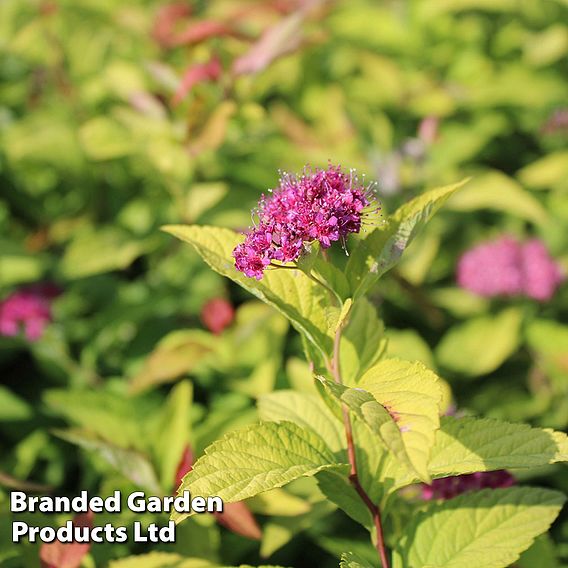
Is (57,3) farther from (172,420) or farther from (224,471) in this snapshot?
(224,471)

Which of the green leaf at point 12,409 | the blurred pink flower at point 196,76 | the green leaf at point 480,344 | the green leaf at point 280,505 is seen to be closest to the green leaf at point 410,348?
the green leaf at point 480,344

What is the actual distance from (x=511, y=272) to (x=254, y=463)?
1393mm

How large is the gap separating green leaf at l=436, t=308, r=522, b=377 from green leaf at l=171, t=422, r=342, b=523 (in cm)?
109

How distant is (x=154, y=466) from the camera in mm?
1512

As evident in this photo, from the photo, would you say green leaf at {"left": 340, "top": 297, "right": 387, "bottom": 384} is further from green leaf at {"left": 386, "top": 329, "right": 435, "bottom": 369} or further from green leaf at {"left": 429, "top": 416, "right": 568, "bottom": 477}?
green leaf at {"left": 386, "top": 329, "right": 435, "bottom": 369}

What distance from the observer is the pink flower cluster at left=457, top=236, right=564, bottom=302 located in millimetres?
2109

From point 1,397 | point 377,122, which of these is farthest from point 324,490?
point 377,122

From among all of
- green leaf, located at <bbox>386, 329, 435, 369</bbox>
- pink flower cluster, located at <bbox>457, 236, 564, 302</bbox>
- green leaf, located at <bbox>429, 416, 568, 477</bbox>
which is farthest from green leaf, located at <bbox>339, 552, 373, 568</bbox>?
pink flower cluster, located at <bbox>457, 236, 564, 302</bbox>

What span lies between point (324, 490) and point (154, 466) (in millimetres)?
540

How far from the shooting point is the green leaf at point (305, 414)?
117 cm

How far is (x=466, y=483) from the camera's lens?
129cm

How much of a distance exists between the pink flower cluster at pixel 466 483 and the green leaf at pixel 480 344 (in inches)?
29.7

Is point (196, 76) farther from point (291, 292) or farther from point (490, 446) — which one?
point (490, 446)

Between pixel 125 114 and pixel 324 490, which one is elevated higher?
pixel 125 114
